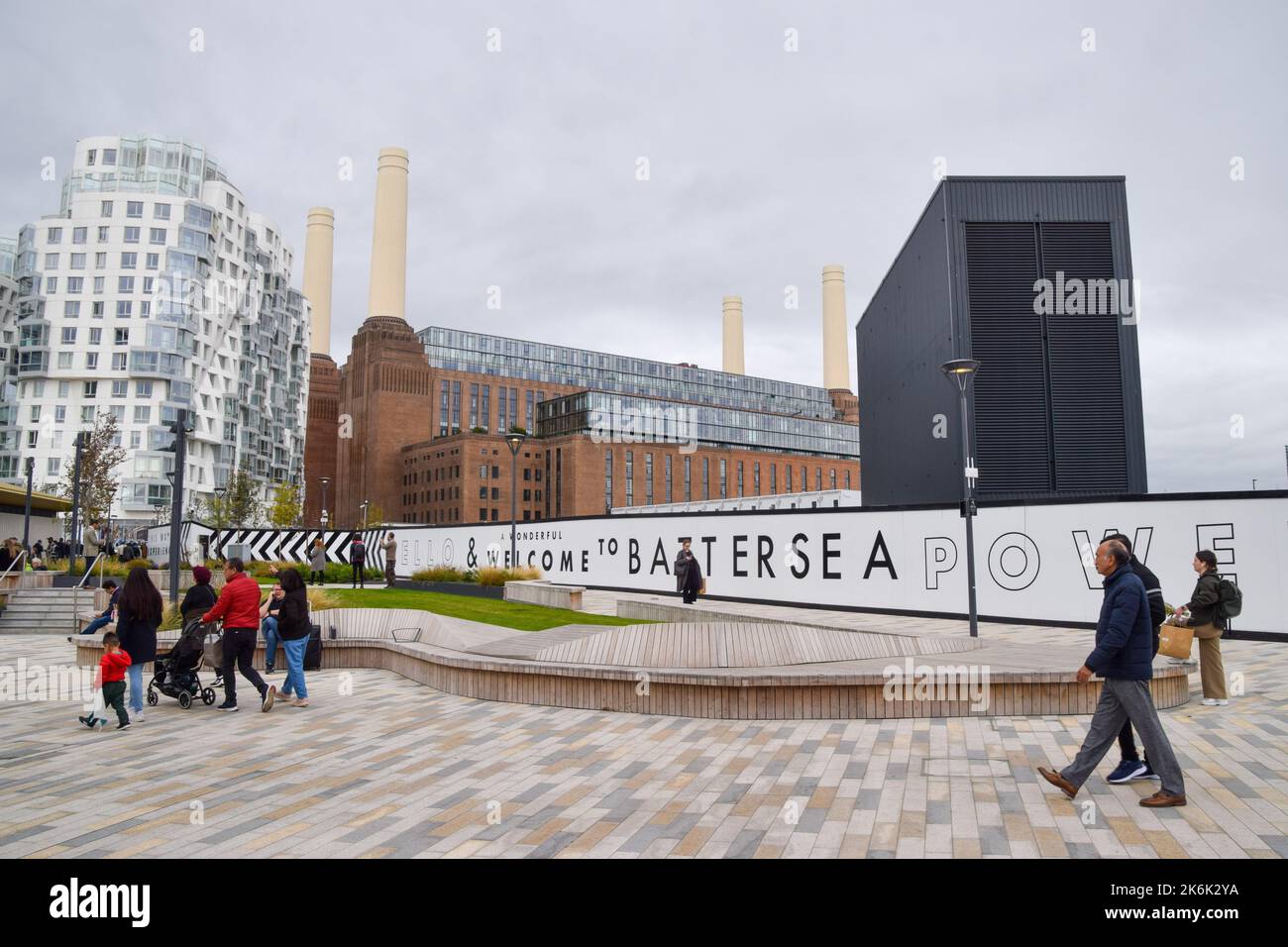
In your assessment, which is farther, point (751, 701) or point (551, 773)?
point (751, 701)

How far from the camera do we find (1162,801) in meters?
5.41

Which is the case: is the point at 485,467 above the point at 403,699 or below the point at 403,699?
above

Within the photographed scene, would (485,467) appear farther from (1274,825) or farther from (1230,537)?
(1274,825)

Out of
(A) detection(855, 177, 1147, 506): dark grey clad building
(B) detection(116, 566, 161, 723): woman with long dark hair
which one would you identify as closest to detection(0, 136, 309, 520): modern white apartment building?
(A) detection(855, 177, 1147, 506): dark grey clad building

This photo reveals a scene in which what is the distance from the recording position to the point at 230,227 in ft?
280

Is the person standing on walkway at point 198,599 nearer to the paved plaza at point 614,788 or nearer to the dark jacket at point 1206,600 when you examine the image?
the paved plaza at point 614,788

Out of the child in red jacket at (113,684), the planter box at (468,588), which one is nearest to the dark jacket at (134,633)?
the child in red jacket at (113,684)

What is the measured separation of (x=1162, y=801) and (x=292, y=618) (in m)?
9.00

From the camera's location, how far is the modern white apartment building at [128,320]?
74.5 metres

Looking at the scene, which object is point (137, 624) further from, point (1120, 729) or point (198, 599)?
point (1120, 729)

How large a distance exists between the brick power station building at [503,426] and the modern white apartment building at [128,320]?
29.5m

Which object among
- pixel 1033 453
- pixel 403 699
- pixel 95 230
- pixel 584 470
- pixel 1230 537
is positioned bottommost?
pixel 403 699

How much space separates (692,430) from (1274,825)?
114m
